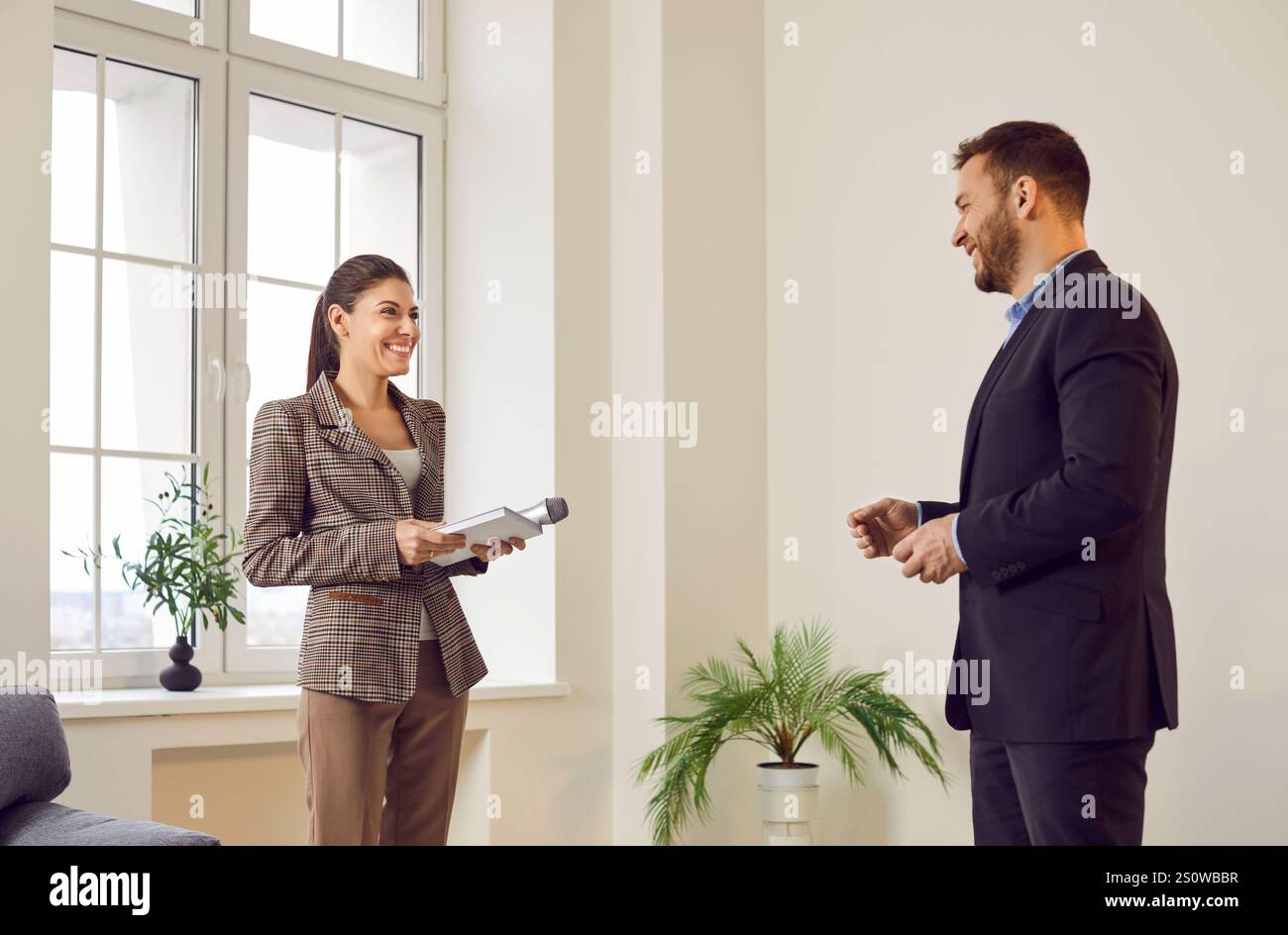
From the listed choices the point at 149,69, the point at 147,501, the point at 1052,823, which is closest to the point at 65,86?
the point at 149,69

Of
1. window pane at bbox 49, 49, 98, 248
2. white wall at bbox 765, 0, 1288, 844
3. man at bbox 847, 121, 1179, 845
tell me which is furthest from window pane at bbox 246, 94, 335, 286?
man at bbox 847, 121, 1179, 845

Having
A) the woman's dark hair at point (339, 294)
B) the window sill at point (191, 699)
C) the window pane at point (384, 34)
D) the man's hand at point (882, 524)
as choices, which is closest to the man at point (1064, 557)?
the man's hand at point (882, 524)

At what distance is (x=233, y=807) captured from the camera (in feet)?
11.1

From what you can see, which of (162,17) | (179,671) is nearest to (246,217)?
(162,17)

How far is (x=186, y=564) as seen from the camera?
3338 mm

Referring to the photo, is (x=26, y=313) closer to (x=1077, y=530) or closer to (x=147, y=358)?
(x=147, y=358)

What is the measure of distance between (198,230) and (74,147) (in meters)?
0.38

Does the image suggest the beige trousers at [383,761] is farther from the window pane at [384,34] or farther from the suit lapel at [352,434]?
the window pane at [384,34]

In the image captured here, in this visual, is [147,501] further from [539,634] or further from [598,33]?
[598,33]

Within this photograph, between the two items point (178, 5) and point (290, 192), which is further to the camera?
point (290, 192)

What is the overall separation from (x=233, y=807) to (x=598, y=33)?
2.63 metres

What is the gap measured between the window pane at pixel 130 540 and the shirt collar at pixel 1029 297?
8.01 feet

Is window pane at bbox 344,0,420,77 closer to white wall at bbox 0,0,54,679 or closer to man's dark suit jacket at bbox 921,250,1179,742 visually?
white wall at bbox 0,0,54,679

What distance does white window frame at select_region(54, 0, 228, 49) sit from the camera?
139 inches
